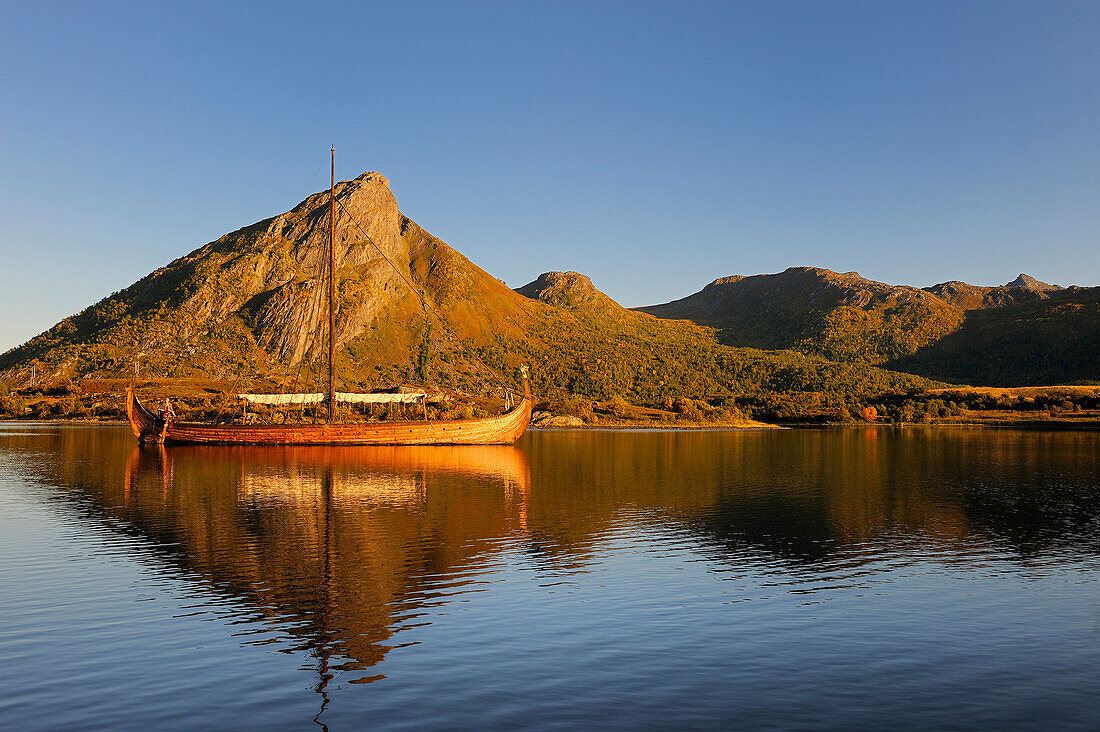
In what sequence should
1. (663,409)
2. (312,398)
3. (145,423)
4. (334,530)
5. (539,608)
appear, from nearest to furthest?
(539,608), (334,530), (145,423), (312,398), (663,409)

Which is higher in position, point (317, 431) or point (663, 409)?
point (317, 431)

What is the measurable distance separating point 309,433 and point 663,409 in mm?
109109

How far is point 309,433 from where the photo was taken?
85.9 metres

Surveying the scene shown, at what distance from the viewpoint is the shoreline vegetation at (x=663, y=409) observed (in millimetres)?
152500

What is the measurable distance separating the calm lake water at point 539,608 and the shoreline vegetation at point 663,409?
92.9 meters

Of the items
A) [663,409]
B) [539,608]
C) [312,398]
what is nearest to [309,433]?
[312,398]

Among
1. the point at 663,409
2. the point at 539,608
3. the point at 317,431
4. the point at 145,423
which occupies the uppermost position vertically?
the point at 145,423

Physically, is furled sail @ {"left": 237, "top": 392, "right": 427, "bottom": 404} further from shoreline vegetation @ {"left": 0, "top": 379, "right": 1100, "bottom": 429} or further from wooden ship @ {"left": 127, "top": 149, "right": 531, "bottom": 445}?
shoreline vegetation @ {"left": 0, "top": 379, "right": 1100, "bottom": 429}

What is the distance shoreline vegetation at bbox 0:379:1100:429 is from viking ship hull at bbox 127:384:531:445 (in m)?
38.2

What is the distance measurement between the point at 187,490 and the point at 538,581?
30275mm

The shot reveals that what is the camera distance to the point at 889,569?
2727 cm

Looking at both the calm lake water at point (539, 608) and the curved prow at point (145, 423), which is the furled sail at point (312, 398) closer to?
the curved prow at point (145, 423)

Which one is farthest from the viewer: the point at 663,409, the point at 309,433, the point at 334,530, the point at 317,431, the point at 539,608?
the point at 663,409

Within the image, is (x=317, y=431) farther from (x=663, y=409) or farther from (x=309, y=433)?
(x=663, y=409)
